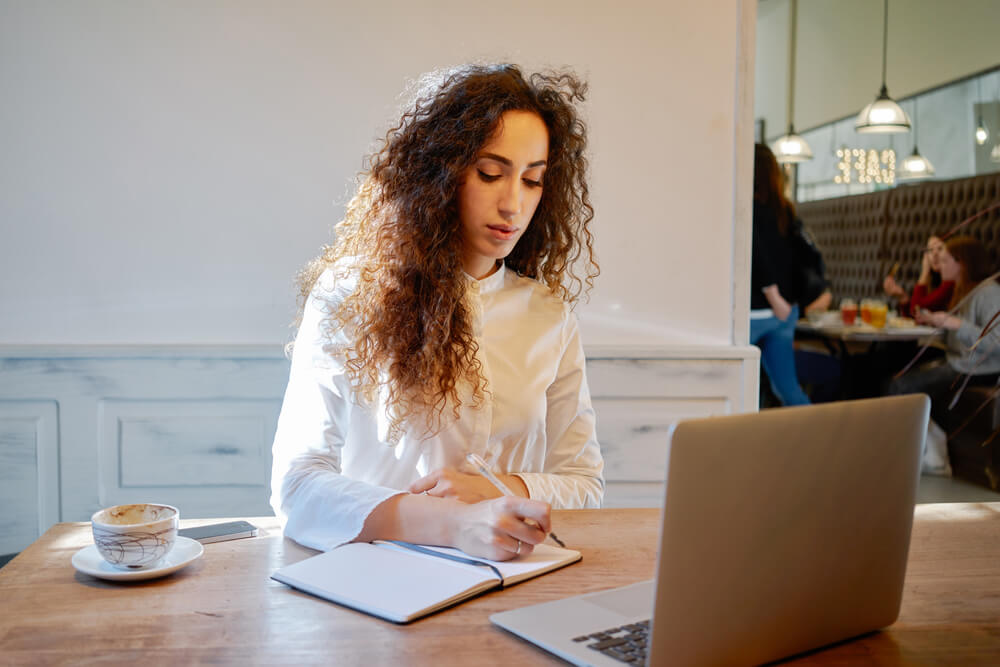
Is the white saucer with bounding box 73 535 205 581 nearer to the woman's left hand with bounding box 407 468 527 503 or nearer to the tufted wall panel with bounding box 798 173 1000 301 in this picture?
the woman's left hand with bounding box 407 468 527 503

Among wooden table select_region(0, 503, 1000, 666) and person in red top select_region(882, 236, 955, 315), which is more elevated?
person in red top select_region(882, 236, 955, 315)

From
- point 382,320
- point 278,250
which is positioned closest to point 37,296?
point 278,250

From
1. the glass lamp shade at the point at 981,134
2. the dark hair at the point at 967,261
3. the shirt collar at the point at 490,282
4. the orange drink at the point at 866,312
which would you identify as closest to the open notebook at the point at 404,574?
the shirt collar at the point at 490,282

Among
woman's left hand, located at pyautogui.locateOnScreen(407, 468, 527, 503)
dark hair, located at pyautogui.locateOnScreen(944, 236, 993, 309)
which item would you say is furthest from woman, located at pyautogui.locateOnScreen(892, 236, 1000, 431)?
woman's left hand, located at pyautogui.locateOnScreen(407, 468, 527, 503)

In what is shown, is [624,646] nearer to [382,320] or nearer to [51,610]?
[51,610]

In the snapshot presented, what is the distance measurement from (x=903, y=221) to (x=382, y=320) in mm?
2692

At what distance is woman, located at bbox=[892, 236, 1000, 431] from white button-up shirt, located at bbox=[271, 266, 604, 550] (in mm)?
2329

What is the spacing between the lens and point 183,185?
2.55 m

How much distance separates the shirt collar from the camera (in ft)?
5.27

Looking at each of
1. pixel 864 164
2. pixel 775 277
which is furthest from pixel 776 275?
pixel 864 164

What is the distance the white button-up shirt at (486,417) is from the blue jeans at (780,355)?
162cm

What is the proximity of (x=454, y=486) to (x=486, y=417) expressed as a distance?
245 mm

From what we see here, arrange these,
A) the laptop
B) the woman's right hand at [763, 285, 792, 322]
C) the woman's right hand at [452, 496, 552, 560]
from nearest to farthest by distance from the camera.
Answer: the laptop → the woman's right hand at [452, 496, 552, 560] → the woman's right hand at [763, 285, 792, 322]

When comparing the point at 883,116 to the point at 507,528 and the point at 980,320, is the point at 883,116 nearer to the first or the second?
the point at 980,320
